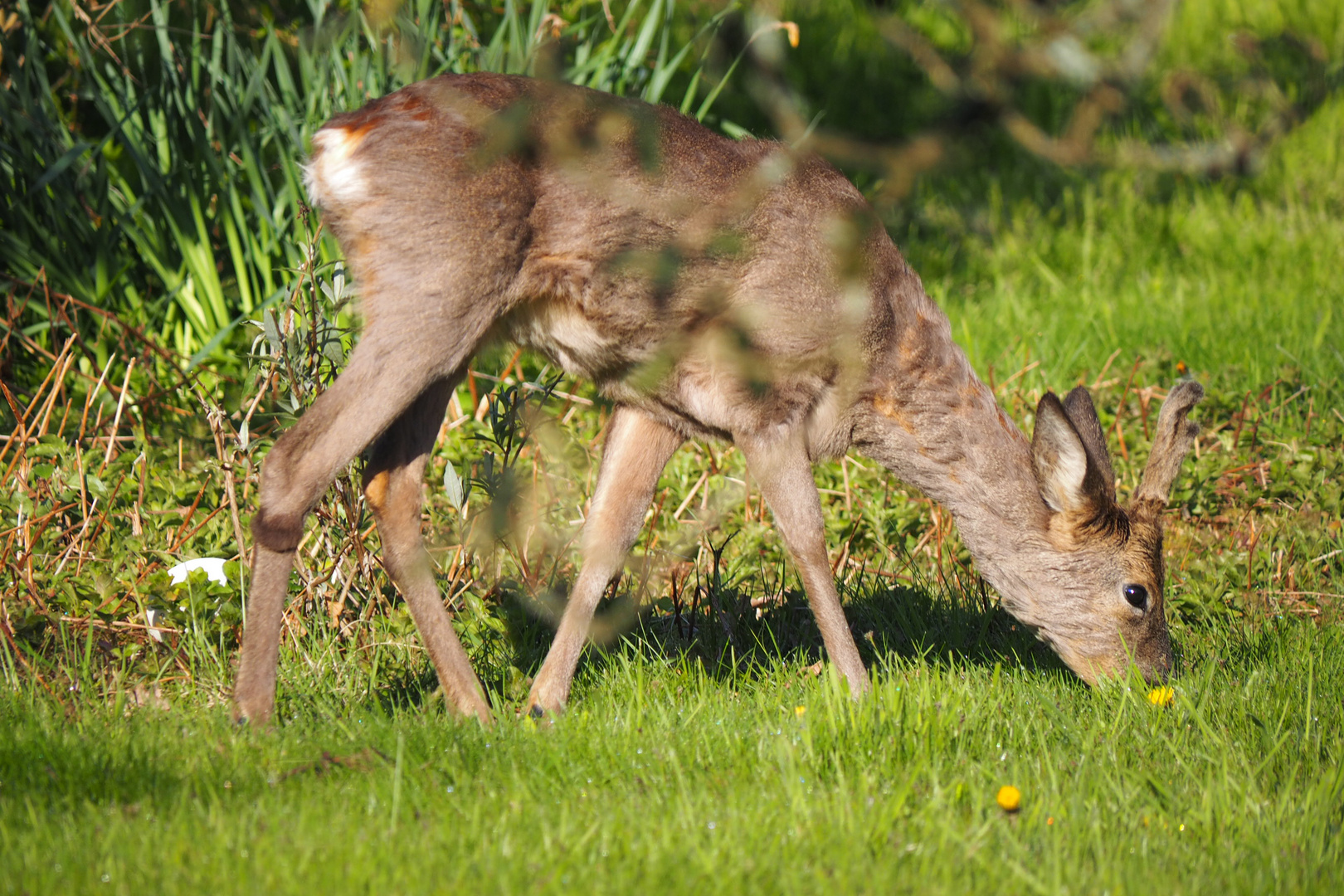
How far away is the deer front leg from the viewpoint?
410 cm

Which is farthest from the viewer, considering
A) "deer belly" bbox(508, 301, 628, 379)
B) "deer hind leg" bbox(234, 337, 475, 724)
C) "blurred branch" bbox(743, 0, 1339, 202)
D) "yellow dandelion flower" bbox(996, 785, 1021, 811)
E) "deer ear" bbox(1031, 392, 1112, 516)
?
"deer ear" bbox(1031, 392, 1112, 516)

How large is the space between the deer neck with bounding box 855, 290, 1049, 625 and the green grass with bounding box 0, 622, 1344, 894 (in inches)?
21.3

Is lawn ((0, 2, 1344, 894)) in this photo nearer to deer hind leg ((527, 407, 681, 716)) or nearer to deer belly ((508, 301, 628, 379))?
deer hind leg ((527, 407, 681, 716))

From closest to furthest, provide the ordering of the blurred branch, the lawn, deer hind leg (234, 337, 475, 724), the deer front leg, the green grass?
1. the blurred branch
2. the green grass
3. the lawn
4. deer hind leg (234, 337, 475, 724)
5. the deer front leg

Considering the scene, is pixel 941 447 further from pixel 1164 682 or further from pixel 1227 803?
pixel 1227 803

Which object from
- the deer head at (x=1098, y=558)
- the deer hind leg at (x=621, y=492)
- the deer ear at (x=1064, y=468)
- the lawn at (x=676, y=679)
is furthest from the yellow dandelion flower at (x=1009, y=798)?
the deer hind leg at (x=621, y=492)

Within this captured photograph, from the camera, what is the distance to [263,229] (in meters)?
5.62

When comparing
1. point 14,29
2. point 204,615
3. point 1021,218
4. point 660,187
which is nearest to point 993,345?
point 1021,218

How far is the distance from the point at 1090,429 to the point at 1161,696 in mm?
971

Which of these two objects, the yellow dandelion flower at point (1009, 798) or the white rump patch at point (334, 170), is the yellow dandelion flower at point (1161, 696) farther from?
the white rump patch at point (334, 170)

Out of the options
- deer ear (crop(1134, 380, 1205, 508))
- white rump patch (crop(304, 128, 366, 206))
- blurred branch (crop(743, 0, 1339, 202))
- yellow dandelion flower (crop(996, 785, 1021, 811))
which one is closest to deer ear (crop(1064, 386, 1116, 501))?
deer ear (crop(1134, 380, 1205, 508))

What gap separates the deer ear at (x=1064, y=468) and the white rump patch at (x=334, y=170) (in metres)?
2.25

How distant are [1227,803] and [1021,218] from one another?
6.59m

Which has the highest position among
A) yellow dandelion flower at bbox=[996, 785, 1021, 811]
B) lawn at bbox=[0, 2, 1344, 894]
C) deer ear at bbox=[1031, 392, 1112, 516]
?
deer ear at bbox=[1031, 392, 1112, 516]
